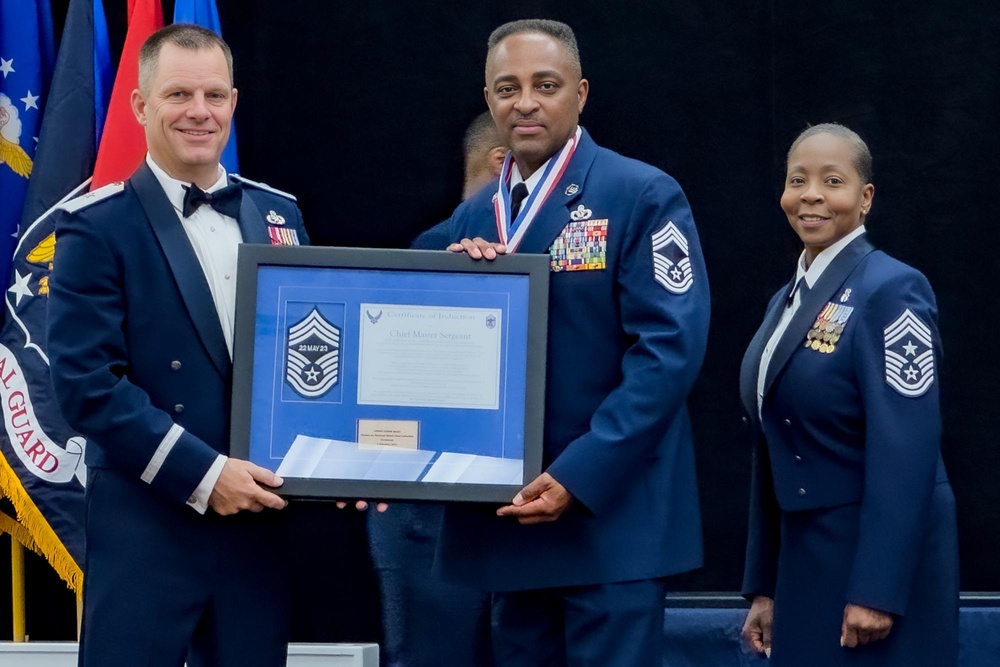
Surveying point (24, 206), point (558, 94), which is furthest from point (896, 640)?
point (24, 206)

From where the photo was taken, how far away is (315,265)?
109 inches

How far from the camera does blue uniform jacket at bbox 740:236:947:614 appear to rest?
280 centimetres

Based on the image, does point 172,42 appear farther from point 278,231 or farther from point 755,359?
point 755,359

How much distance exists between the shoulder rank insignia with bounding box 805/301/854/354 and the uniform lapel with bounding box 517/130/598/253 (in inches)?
24.3

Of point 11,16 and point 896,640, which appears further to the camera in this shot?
point 11,16

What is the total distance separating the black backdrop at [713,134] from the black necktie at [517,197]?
78.1 inches

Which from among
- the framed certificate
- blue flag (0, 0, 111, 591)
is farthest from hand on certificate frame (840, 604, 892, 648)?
blue flag (0, 0, 111, 591)

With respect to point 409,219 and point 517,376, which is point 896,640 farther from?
point 409,219

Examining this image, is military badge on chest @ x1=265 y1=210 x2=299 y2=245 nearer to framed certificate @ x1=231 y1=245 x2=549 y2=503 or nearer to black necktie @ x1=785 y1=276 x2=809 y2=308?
framed certificate @ x1=231 y1=245 x2=549 y2=503

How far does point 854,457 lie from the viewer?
292 cm

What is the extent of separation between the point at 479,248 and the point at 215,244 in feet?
1.79

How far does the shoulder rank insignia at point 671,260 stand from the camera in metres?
2.66

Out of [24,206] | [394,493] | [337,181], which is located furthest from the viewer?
[337,181]

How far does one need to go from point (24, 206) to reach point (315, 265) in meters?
2.15
